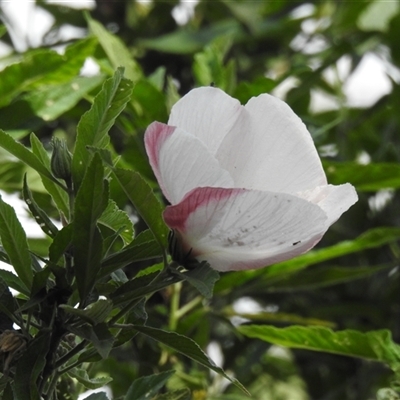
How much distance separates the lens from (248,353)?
4.24 feet

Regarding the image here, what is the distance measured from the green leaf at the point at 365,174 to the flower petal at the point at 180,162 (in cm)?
55

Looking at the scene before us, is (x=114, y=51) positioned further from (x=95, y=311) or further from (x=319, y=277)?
(x=95, y=311)

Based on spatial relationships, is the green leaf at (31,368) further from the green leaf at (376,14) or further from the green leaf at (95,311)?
the green leaf at (376,14)

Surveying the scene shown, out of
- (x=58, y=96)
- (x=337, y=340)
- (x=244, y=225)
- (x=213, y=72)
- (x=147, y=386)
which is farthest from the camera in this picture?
(x=213, y=72)

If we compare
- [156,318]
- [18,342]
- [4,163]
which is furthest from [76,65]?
[18,342]

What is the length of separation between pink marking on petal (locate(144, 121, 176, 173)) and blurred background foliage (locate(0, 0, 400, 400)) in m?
0.42

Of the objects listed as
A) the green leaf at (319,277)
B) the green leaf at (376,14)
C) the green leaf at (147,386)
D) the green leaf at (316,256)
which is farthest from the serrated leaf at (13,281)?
the green leaf at (376,14)

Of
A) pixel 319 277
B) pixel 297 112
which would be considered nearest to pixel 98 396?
pixel 319 277

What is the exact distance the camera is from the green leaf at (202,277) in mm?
549

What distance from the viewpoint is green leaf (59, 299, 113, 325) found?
0.55 metres

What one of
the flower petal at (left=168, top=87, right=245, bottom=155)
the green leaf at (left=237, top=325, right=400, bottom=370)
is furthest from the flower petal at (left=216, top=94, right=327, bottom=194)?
the green leaf at (left=237, top=325, right=400, bottom=370)

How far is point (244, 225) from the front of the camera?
0.55 metres

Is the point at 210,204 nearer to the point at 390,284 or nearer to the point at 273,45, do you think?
the point at 390,284

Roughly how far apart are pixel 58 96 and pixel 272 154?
18.0 inches
